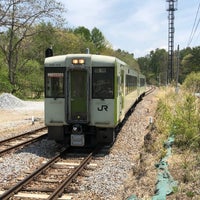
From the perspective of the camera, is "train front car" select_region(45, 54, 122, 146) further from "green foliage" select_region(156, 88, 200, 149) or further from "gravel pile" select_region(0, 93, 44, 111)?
"gravel pile" select_region(0, 93, 44, 111)

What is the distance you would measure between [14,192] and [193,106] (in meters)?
5.37

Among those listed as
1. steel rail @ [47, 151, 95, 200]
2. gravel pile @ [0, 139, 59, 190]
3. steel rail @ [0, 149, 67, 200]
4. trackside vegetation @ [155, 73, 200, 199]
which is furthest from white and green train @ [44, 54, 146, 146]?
steel rail @ [0, 149, 67, 200]

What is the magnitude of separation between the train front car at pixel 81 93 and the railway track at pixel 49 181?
1.35 meters

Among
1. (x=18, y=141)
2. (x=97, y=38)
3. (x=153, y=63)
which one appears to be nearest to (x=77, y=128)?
(x=18, y=141)

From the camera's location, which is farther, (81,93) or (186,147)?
(81,93)

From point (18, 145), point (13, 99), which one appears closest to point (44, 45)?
point (13, 99)

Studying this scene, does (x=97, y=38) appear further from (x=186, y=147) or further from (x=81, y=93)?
(x=186, y=147)

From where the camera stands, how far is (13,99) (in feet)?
100

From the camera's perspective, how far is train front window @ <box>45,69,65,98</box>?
38.2ft

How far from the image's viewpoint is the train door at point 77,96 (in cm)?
1155

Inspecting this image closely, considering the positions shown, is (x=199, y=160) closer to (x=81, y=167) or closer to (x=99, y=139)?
(x=81, y=167)

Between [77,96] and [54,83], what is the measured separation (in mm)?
837

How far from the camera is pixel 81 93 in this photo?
11586 mm

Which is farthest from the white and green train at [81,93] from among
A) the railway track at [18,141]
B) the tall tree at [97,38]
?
the tall tree at [97,38]
